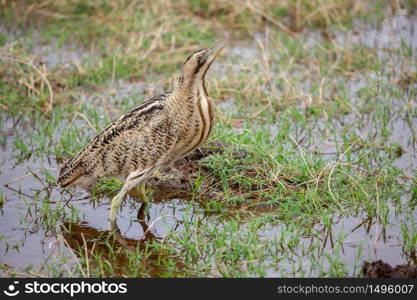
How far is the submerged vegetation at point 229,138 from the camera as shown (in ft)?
18.1

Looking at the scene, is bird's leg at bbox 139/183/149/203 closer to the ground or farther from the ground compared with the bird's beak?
closer to the ground

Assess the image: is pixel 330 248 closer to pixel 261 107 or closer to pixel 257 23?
pixel 261 107

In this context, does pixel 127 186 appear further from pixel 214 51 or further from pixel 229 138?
pixel 229 138

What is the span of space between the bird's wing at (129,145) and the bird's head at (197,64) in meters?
0.31

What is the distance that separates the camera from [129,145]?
19.3 ft

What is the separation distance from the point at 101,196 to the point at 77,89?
2.59 meters

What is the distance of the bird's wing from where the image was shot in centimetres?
578

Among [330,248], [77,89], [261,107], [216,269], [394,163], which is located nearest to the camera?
[216,269]

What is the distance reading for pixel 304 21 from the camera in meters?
10.7

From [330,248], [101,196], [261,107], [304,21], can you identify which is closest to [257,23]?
[304,21]

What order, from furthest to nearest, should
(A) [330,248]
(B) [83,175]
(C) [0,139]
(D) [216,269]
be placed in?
(C) [0,139] → (B) [83,175] → (A) [330,248] → (D) [216,269]

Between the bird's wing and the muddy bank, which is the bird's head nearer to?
the bird's wing

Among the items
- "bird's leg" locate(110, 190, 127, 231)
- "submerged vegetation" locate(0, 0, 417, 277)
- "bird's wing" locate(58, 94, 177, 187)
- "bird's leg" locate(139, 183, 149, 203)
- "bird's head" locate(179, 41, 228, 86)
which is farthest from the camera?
"bird's leg" locate(139, 183, 149, 203)

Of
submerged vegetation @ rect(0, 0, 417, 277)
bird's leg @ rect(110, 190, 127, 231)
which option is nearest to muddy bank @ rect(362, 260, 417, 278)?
submerged vegetation @ rect(0, 0, 417, 277)
